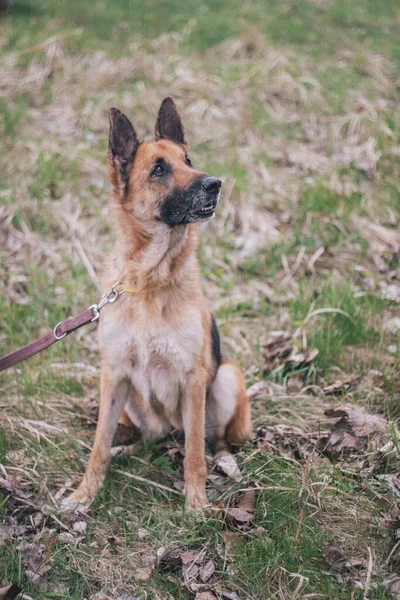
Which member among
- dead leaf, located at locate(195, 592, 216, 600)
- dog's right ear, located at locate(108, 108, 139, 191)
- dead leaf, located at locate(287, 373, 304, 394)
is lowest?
dead leaf, located at locate(287, 373, 304, 394)

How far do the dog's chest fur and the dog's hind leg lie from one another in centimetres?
41

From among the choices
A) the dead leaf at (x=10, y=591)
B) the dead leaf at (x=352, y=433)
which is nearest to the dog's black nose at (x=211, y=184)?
the dead leaf at (x=352, y=433)

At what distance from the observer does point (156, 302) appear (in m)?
3.13

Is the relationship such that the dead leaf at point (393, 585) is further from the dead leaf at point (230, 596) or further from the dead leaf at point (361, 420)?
the dead leaf at point (361, 420)

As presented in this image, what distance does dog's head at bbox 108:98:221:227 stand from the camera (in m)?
3.08

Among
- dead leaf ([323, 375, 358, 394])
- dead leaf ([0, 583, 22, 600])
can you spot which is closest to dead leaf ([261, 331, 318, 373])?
dead leaf ([323, 375, 358, 394])

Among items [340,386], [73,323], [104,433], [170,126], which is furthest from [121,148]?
[340,386]

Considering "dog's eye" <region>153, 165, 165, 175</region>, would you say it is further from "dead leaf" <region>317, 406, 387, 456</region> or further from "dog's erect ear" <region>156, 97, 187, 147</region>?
"dead leaf" <region>317, 406, 387, 456</region>

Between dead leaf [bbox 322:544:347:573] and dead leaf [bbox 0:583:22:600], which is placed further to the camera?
dead leaf [bbox 322:544:347:573]

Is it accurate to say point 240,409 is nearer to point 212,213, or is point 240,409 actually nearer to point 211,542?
point 211,542

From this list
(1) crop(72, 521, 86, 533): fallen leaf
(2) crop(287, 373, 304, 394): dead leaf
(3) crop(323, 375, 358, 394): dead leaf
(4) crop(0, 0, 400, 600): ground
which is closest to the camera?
(4) crop(0, 0, 400, 600): ground

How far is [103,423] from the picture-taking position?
330cm

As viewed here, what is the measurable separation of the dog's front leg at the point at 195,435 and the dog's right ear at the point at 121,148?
1194 millimetres

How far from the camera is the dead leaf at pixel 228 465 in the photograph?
3.18 m
